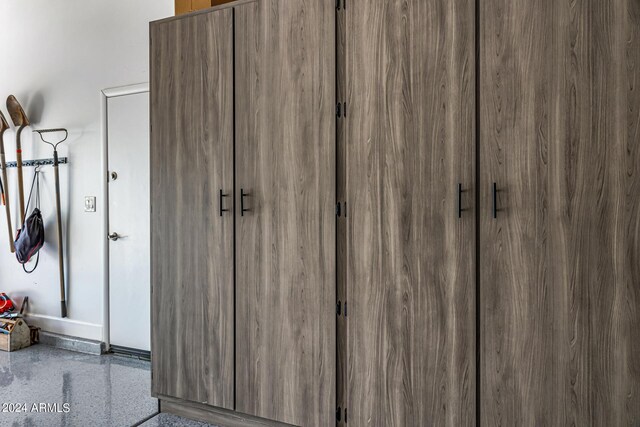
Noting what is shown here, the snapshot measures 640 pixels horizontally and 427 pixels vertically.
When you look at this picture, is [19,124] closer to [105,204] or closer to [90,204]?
[90,204]

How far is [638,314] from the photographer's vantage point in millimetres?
1448

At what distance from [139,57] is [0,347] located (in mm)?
2645

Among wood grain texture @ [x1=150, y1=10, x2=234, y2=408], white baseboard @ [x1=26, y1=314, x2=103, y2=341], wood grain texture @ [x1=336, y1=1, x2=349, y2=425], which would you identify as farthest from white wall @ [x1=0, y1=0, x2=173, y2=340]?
wood grain texture @ [x1=336, y1=1, x2=349, y2=425]

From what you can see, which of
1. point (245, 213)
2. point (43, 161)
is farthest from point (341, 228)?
point (43, 161)

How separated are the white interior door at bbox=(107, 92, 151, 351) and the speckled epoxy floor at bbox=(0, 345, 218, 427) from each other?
282mm

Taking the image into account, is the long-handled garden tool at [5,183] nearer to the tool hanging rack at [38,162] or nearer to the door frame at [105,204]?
the tool hanging rack at [38,162]

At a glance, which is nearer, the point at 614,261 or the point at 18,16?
the point at 614,261

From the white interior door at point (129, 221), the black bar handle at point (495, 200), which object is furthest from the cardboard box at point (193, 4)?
the black bar handle at point (495, 200)

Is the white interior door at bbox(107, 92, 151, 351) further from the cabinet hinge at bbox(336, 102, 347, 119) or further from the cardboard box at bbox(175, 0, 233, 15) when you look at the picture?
the cabinet hinge at bbox(336, 102, 347, 119)

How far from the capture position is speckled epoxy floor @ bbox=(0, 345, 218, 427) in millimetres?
2320

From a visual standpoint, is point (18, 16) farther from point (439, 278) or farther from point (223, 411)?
point (439, 278)

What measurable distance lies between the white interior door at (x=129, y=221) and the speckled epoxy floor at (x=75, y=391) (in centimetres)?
28

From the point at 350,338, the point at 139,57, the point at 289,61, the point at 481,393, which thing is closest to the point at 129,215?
the point at 139,57

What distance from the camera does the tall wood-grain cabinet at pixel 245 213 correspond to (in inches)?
77.0
